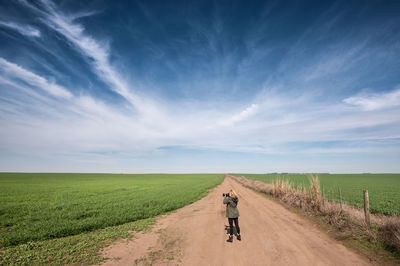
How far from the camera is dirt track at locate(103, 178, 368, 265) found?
6051 millimetres

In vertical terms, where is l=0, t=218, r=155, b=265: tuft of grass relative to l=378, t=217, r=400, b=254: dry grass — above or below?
below

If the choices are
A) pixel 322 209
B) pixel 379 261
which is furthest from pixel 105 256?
pixel 322 209

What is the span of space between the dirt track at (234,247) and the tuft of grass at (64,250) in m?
0.66

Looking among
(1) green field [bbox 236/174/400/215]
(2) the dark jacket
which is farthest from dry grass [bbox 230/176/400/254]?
(2) the dark jacket

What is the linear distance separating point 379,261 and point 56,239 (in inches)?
507

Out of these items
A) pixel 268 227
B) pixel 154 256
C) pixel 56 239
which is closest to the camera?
pixel 154 256

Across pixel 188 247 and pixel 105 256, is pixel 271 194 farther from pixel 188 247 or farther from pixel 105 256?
pixel 105 256

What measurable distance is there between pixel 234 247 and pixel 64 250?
6.61m

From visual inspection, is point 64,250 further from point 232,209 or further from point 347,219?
point 347,219

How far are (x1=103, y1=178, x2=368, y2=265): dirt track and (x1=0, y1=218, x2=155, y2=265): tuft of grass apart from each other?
2.18 feet

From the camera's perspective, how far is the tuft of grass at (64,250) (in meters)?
6.06

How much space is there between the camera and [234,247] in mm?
7098

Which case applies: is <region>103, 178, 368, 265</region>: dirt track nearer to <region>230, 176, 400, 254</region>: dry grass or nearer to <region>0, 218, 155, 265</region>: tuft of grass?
<region>0, 218, 155, 265</region>: tuft of grass

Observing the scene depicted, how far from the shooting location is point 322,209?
12055 mm
